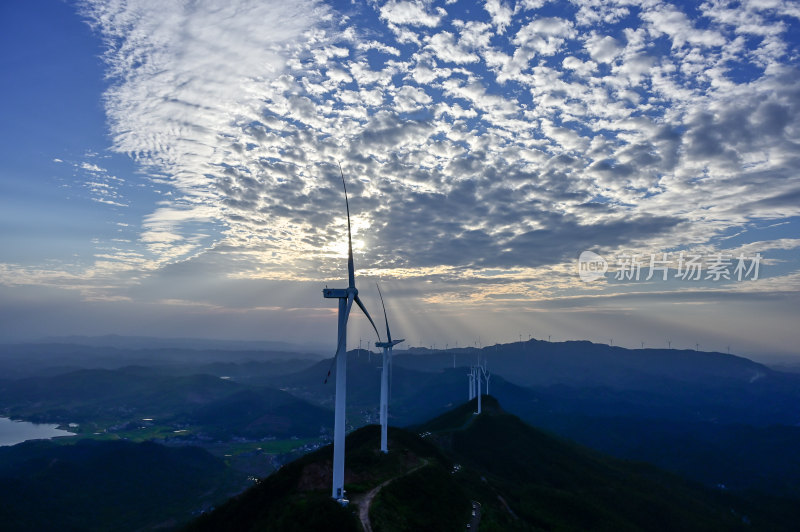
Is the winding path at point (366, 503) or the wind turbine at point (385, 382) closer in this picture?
the winding path at point (366, 503)

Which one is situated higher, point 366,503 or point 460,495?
point 366,503

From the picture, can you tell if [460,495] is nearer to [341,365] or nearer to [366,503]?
[366,503]

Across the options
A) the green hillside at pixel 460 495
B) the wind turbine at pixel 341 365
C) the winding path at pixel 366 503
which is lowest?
the green hillside at pixel 460 495

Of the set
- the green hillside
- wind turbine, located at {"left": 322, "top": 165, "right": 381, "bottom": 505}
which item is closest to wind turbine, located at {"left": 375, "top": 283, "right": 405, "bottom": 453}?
the green hillside

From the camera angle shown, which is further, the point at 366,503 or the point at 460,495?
the point at 460,495

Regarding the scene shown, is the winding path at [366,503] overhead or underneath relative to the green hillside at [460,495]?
overhead

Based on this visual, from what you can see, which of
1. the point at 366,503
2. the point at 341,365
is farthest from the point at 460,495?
the point at 341,365

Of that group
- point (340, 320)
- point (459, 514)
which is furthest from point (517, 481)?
point (340, 320)

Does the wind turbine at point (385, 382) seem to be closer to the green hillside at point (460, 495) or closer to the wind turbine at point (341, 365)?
the green hillside at point (460, 495)

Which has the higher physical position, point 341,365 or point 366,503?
point 341,365

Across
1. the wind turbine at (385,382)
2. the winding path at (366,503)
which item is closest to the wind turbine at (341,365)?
the winding path at (366,503)

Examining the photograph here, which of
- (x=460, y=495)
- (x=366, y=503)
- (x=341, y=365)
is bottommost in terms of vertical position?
(x=460, y=495)

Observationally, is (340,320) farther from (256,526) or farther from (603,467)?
(603,467)
